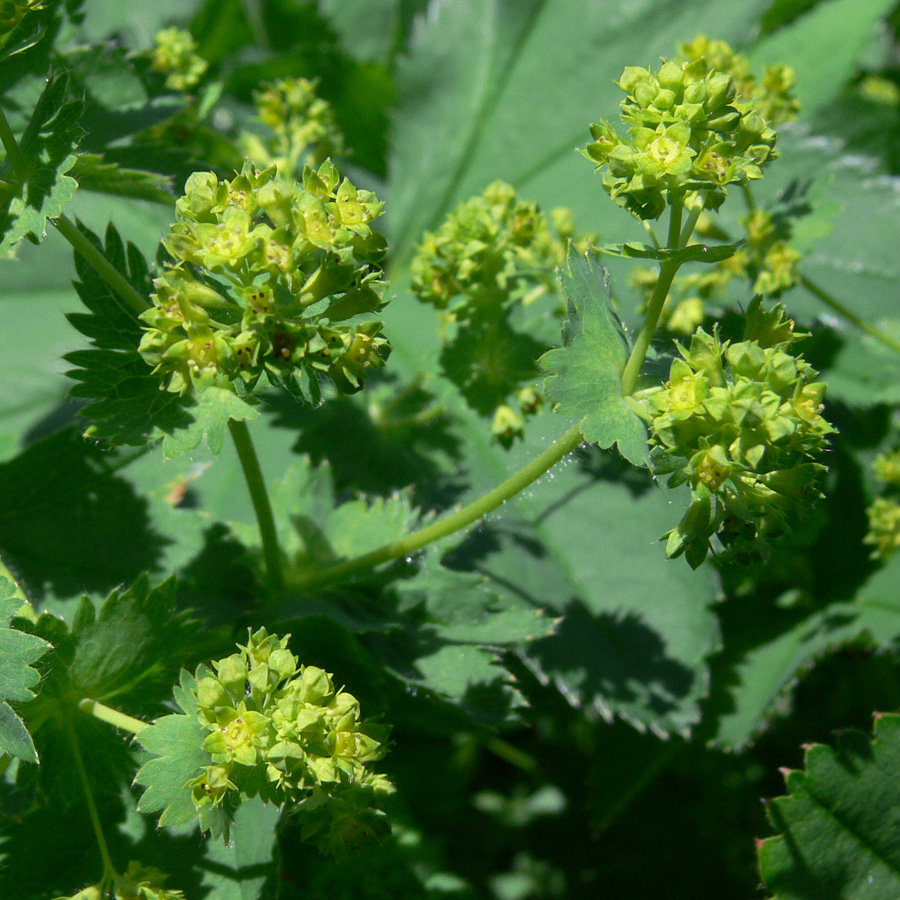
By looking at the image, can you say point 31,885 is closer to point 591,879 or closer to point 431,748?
point 431,748

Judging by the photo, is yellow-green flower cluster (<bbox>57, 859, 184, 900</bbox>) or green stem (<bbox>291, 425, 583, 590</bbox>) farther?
green stem (<bbox>291, 425, 583, 590</bbox>)

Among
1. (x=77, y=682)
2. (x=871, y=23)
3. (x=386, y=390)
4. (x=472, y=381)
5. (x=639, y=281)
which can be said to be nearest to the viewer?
(x=77, y=682)

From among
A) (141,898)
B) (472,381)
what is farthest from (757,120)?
(141,898)

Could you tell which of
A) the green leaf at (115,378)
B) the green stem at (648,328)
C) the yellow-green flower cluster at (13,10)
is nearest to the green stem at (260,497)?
the green leaf at (115,378)

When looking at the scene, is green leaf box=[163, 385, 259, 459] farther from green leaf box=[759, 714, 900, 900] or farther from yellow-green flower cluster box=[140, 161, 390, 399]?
green leaf box=[759, 714, 900, 900]

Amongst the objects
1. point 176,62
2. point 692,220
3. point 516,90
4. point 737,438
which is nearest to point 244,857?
point 737,438

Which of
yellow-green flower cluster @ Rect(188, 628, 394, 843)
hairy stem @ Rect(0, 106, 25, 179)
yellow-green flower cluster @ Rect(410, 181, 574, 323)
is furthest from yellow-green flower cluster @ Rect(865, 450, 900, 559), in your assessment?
hairy stem @ Rect(0, 106, 25, 179)
